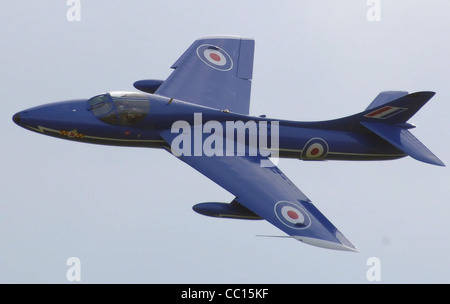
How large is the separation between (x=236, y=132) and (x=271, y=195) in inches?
130

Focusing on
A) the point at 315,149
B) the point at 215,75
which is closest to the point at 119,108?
the point at 215,75

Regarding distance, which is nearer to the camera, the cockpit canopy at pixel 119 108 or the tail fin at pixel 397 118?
the cockpit canopy at pixel 119 108

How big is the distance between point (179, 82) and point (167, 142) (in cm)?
386

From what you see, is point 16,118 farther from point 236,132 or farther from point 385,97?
point 385,97

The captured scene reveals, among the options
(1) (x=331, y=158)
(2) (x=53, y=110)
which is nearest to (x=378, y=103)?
(1) (x=331, y=158)

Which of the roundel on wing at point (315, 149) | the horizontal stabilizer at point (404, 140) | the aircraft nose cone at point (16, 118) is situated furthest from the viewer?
the roundel on wing at point (315, 149)

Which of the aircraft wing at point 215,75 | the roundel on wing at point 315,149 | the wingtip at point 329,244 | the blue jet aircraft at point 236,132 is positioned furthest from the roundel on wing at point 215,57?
the wingtip at point 329,244

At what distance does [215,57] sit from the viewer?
129 ft

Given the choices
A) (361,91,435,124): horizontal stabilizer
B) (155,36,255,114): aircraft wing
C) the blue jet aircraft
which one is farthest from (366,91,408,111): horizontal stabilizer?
(155,36,255,114): aircraft wing

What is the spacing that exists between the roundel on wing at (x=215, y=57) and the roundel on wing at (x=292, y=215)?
8465 mm

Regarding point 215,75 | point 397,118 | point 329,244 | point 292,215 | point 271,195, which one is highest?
point 215,75

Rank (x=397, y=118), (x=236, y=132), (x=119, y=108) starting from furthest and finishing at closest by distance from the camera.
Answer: (x=397, y=118) → (x=236, y=132) → (x=119, y=108)

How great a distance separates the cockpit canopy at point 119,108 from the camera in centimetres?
3441

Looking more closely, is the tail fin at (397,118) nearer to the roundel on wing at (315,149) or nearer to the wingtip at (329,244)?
the roundel on wing at (315,149)
